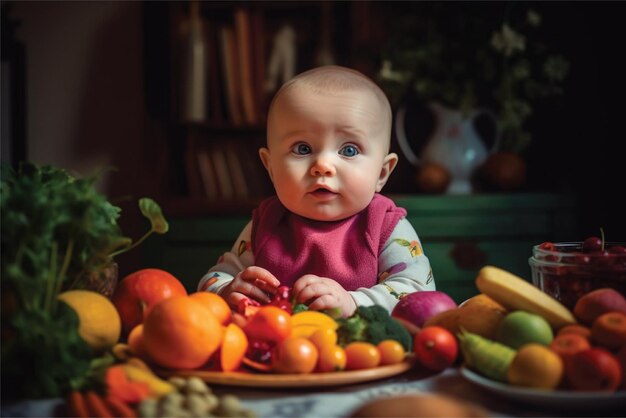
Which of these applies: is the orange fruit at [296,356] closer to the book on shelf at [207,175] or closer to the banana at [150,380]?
the banana at [150,380]

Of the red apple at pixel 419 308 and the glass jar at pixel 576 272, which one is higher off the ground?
the glass jar at pixel 576 272

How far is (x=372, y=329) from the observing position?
79 cm

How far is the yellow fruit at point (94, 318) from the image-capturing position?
2.49 feet

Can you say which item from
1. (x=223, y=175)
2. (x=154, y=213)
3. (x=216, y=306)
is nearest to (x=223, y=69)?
(x=223, y=175)

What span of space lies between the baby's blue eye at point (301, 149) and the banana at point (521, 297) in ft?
1.51

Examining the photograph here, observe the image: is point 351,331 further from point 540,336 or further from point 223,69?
point 223,69

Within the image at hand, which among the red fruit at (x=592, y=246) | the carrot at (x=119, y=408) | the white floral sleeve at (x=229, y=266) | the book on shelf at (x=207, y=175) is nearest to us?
the carrot at (x=119, y=408)

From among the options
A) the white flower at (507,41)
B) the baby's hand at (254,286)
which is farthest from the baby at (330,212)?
the white flower at (507,41)

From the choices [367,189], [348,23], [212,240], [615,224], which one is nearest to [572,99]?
[615,224]

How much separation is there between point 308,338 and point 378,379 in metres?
0.10

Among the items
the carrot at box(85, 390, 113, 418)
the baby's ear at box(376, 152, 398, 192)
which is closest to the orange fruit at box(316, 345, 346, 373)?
the carrot at box(85, 390, 113, 418)

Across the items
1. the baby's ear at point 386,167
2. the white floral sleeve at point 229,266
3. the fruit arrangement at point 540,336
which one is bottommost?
the white floral sleeve at point 229,266

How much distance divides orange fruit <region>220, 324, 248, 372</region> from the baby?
250 mm

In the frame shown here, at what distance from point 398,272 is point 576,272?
0.38 meters
